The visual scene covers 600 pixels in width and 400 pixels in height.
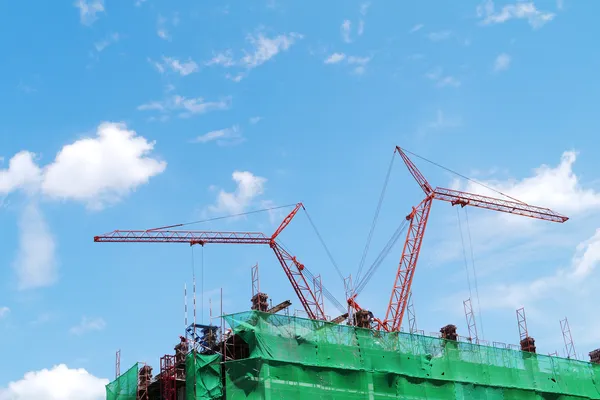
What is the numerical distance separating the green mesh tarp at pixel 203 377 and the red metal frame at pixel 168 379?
8.34ft

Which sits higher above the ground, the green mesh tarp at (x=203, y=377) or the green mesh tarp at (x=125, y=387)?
the green mesh tarp at (x=125, y=387)

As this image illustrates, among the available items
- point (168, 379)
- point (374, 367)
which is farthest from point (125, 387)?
point (374, 367)

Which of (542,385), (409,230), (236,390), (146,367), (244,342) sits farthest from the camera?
(409,230)

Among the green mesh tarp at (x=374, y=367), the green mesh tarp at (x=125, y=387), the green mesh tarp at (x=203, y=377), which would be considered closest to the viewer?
the green mesh tarp at (x=374, y=367)

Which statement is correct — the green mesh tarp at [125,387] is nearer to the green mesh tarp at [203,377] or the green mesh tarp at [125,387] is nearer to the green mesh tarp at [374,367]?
the green mesh tarp at [203,377]

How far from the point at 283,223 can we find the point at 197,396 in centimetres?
6257

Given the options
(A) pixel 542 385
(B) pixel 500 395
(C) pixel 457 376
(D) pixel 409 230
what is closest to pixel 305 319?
(C) pixel 457 376

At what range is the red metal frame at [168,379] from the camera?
65.2 meters

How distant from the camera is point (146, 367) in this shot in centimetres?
6900

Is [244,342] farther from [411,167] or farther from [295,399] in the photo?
[411,167]

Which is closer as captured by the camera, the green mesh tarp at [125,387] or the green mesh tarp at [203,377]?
the green mesh tarp at [203,377]

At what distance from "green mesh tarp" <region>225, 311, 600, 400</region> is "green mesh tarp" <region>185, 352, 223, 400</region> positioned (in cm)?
173

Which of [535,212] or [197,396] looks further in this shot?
[535,212]

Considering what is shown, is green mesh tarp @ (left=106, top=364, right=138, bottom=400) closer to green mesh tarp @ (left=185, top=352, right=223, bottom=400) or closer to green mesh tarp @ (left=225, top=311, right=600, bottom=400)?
green mesh tarp @ (left=185, top=352, right=223, bottom=400)
